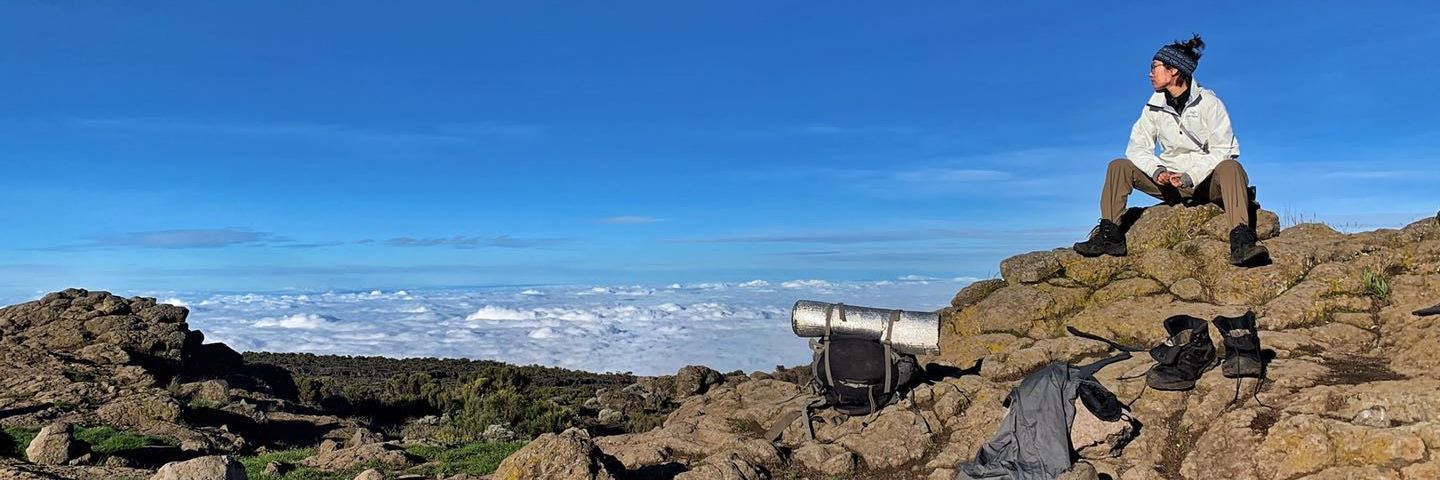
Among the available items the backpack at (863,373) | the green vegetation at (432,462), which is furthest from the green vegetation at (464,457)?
the backpack at (863,373)

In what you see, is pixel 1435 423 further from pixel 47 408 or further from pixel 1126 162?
pixel 47 408

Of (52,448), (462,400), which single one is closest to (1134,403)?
(52,448)

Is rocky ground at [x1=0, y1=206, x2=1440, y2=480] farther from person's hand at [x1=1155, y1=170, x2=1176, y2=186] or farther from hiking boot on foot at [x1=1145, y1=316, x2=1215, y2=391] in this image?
person's hand at [x1=1155, y1=170, x2=1176, y2=186]

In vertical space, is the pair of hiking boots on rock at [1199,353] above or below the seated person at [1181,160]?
below

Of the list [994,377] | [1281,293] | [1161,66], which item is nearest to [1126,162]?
[1161,66]

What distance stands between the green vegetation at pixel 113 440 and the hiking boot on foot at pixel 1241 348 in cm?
1667

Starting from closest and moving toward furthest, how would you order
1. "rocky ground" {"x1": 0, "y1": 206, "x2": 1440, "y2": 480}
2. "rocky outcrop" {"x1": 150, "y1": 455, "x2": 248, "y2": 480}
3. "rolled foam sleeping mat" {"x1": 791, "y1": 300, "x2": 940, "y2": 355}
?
"rocky ground" {"x1": 0, "y1": 206, "x2": 1440, "y2": 480} → "rocky outcrop" {"x1": 150, "y1": 455, "x2": 248, "y2": 480} → "rolled foam sleeping mat" {"x1": 791, "y1": 300, "x2": 940, "y2": 355}

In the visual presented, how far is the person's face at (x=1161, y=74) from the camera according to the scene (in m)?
11.2

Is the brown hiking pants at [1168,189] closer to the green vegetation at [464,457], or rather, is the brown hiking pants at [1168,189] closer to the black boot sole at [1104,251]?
the black boot sole at [1104,251]

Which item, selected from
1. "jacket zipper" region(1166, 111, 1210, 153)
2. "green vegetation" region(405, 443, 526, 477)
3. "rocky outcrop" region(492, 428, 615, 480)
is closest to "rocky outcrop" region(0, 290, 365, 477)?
"green vegetation" region(405, 443, 526, 477)

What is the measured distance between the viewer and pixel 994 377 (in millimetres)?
11008

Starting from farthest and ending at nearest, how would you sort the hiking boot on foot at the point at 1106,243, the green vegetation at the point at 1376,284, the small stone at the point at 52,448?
the small stone at the point at 52,448
the hiking boot on foot at the point at 1106,243
the green vegetation at the point at 1376,284

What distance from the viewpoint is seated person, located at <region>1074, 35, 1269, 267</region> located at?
11.1 meters

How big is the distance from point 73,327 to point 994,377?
2605cm
